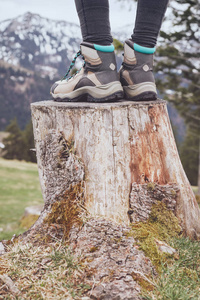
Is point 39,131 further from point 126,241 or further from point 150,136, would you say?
point 126,241

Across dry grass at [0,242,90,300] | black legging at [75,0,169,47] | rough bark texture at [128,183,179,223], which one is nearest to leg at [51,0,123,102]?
black legging at [75,0,169,47]

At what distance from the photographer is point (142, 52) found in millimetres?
2234

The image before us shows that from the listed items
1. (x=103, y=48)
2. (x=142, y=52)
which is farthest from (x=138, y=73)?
(x=103, y=48)

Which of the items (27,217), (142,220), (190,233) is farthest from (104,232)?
(27,217)

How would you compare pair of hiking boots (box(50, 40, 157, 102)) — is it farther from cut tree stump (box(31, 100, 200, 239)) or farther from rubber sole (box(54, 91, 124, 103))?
cut tree stump (box(31, 100, 200, 239))

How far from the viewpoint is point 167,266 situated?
63.8 inches

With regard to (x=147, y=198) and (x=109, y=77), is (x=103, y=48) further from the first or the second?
(x=147, y=198)

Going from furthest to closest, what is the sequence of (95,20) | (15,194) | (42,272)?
(15,194)
(95,20)
(42,272)

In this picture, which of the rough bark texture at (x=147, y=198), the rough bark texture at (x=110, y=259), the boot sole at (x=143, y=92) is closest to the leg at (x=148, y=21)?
the boot sole at (x=143, y=92)

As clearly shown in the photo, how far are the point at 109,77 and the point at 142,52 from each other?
1.07 ft

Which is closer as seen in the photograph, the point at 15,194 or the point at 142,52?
the point at 142,52

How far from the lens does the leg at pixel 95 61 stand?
2.06m

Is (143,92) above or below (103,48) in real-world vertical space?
below

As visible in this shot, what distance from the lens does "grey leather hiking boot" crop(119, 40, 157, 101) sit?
2.24 meters
